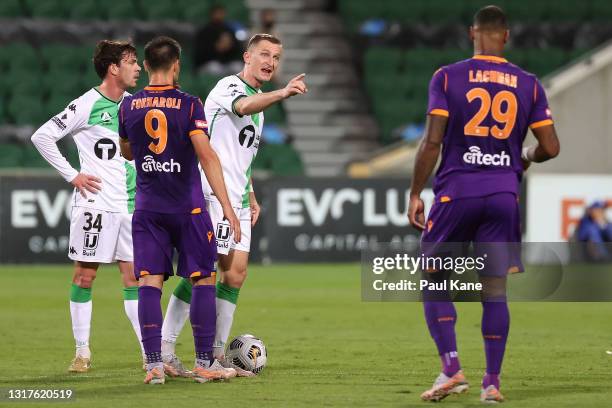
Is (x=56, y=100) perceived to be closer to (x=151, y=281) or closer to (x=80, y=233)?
(x=80, y=233)

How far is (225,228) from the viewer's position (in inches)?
332

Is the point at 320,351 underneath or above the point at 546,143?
underneath

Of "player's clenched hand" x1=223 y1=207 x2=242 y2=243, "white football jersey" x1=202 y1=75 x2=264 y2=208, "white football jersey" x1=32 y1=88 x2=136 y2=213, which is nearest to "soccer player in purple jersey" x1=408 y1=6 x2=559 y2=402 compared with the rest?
"player's clenched hand" x1=223 y1=207 x2=242 y2=243

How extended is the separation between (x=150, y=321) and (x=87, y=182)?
5.04 ft

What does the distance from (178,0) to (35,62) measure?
282 cm

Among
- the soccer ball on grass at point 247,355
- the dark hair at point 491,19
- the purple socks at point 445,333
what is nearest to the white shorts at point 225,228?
the soccer ball on grass at point 247,355

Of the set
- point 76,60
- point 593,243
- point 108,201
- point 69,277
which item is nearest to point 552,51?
point 593,243

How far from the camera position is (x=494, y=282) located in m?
7.09

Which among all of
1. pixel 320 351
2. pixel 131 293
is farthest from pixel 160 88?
pixel 320 351

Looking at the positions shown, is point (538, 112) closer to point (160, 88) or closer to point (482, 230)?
point (482, 230)

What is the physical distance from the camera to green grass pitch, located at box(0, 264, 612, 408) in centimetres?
741

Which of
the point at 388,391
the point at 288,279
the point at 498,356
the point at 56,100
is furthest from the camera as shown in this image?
the point at 56,100

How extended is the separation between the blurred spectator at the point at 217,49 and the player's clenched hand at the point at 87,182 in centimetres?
1214

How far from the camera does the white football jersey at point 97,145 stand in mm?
9023
